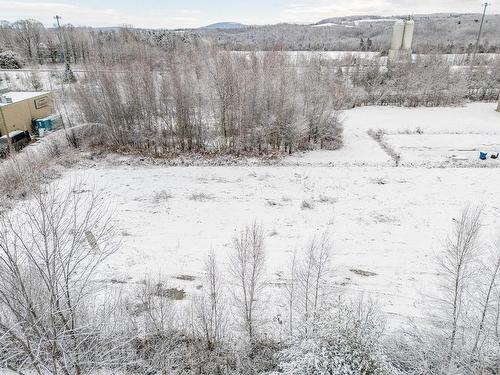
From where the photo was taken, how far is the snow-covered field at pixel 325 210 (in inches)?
477

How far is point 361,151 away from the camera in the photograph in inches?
918

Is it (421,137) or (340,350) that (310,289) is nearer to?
(340,350)

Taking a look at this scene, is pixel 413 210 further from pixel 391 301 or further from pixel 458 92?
pixel 458 92

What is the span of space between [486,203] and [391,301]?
922 centimetres

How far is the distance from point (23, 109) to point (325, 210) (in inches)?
913

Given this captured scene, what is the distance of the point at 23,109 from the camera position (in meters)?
25.4

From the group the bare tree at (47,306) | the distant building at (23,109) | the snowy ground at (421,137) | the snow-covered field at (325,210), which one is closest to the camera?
the bare tree at (47,306)

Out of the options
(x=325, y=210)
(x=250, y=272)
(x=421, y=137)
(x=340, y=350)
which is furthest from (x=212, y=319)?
(x=421, y=137)

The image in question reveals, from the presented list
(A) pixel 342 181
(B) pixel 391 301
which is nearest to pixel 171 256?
(B) pixel 391 301

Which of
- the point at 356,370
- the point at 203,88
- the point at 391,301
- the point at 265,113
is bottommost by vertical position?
the point at 391,301

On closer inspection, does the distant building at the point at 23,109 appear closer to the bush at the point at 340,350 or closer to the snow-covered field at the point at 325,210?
the snow-covered field at the point at 325,210

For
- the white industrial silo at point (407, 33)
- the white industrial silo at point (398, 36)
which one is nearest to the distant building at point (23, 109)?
the white industrial silo at point (398, 36)

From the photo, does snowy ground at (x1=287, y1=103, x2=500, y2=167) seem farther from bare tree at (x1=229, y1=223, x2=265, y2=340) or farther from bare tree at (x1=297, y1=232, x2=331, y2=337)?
bare tree at (x1=229, y1=223, x2=265, y2=340)

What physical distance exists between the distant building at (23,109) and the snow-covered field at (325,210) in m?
7.86
